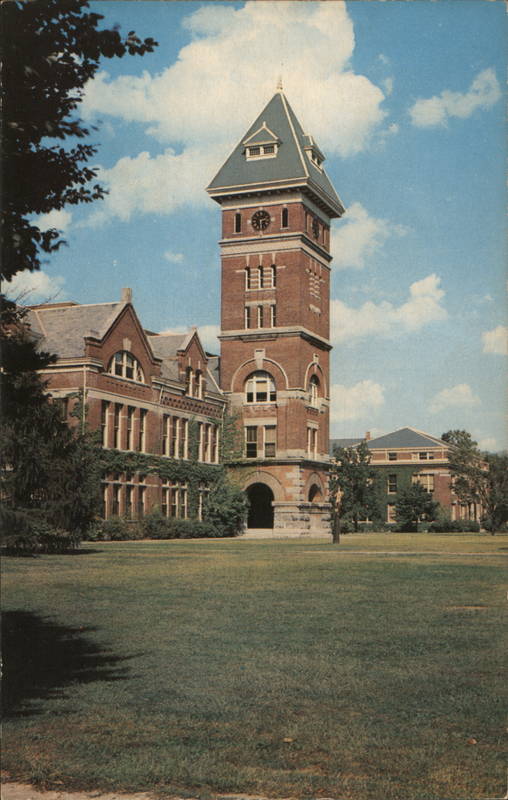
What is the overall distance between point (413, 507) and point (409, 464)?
13752 mm

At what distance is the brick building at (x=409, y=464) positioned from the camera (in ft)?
322

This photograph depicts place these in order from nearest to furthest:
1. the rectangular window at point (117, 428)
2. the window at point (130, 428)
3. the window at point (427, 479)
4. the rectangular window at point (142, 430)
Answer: the rectangular window at point (117, 428) < the window at point (130, 428) < the rectangular window at point (142, 430) < the window at point (427, 479)

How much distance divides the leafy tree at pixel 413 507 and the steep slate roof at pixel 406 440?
41.4 ft

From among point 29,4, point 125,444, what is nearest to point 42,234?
point 29,4

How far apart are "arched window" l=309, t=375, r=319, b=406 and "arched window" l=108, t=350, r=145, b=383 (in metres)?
19.8

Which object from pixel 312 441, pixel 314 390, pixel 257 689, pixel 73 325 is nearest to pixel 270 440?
pixel 312 441

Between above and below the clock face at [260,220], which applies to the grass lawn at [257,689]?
below

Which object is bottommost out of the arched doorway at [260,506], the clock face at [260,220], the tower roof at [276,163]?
the arched doorway at [260,506]

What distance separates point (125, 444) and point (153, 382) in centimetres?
432

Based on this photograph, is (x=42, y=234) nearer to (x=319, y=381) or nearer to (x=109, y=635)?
(x=109, y=635)

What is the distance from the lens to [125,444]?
49094mm

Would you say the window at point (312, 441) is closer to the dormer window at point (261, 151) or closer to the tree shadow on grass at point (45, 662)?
the dormer window at point (261, 151)

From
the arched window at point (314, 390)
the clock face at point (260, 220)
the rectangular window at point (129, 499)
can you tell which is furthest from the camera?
the arched window at point (314, 390)

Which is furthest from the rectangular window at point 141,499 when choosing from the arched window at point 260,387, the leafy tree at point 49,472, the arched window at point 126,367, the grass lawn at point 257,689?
the grass lawn at point 257,689
